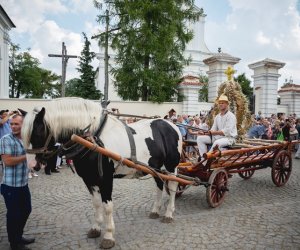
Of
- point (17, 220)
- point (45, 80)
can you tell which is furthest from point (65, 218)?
point (45, 80)

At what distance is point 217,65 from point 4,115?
36.2ft

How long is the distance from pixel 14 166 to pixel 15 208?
510 millimetres

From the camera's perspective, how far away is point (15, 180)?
3.65 metres

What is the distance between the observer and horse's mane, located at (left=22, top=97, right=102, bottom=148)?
3.50m

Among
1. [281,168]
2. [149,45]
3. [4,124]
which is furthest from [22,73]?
[281,168]

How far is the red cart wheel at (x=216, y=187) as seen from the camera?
5.38 metres

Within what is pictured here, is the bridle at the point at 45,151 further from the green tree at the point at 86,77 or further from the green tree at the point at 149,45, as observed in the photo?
the green tree at the point at 86,77

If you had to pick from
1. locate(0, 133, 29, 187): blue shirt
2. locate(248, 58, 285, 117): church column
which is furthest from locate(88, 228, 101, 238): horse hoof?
locate(248, 58, 285, 117): church column

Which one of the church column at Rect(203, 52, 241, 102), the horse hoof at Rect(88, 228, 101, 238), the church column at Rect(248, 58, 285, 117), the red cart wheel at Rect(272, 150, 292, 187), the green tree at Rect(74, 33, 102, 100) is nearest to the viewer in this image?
the horse hoof at Rect(88, 228, 101, 238)

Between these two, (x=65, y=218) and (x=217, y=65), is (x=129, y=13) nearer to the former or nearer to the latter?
(x=217, y=65)

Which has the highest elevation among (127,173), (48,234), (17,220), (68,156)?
(68,156)

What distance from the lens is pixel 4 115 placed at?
8531 mm

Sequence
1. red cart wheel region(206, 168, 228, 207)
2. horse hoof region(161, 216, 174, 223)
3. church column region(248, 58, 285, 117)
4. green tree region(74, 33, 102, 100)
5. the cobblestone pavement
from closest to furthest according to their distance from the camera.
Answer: the cobblestone pavement → horse hoof region(161, 216, 174, 223) → red cart wheel region(206, 168, 228, 207) → church column region(248, 58, 285, 117) → green tree region(74, 33, 102, 100)

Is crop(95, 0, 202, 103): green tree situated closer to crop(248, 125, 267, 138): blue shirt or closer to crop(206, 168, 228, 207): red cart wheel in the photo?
crop(248, 125, 267, 138): blue shirt
